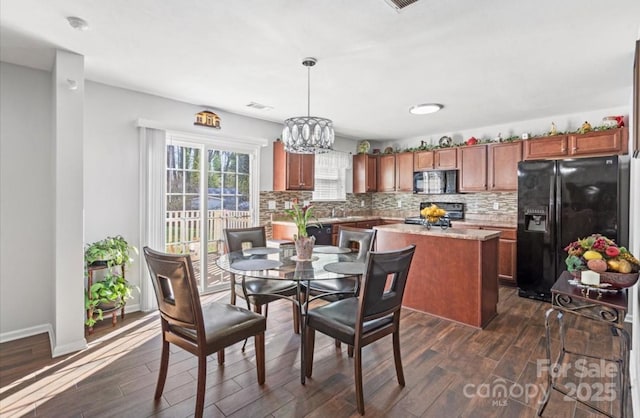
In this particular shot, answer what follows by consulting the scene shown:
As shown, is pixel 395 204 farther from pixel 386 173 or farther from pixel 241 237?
pixel 241 237

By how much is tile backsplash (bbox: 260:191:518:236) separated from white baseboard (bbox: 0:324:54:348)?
8.64 ft

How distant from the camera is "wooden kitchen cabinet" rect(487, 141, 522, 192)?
473 centimetres

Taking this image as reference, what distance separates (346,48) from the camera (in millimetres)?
2535

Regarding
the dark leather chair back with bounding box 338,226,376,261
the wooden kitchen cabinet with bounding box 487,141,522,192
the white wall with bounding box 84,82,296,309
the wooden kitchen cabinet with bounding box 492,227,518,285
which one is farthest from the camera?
the wooden kitchen cabinet with bounding box 487,141,522,192

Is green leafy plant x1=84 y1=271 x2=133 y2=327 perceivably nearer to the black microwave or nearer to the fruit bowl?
the fruit bowl

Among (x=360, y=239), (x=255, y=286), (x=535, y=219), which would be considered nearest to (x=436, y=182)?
(x=535, y=219)

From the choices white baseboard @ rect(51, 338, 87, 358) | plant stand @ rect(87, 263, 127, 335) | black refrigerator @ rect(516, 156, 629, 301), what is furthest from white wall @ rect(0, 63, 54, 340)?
black refrigerator @ rect(516, 156, 629, 301)

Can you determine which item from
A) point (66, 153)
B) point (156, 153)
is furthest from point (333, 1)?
point (156, 153)

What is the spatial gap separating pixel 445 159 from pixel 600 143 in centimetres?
200

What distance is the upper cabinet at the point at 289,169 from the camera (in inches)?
190

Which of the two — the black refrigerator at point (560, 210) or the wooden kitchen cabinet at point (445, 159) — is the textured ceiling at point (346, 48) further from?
the wooden kitchen cabinet at point (445, 159)

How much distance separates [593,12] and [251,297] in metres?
3.08

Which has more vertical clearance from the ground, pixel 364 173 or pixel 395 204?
pixel 364 173

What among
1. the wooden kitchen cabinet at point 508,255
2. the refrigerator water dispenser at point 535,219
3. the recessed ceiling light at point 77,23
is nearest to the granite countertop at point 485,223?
the wooden kitchen cabinet at point 508,255
